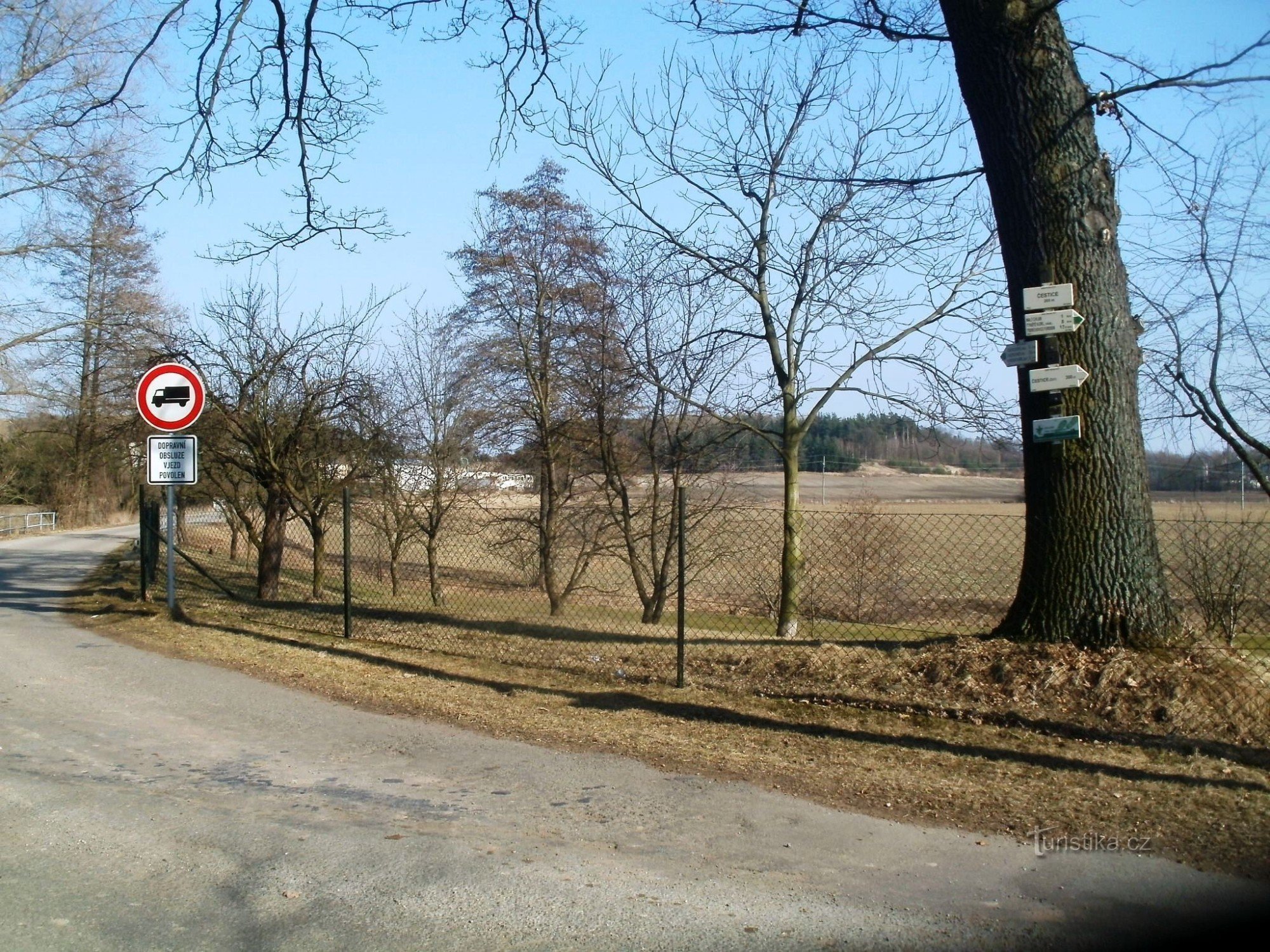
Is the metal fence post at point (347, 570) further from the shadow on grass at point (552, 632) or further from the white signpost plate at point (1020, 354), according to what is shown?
the white signpost plate at point (1020, 354)

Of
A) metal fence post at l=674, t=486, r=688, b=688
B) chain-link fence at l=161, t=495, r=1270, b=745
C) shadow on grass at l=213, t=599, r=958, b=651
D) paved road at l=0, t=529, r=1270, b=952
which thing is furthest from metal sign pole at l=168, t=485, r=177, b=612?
metal fence post at l=674, t=486, r=688, b=688

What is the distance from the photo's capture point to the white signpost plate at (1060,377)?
21.6ft

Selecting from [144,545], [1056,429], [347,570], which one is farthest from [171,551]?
[1056,429]

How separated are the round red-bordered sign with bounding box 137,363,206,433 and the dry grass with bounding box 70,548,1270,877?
10.6 ft

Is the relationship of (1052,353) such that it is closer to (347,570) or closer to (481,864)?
(481,864)

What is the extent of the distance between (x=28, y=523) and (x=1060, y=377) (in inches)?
1613

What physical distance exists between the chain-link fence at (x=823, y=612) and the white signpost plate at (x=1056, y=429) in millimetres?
618

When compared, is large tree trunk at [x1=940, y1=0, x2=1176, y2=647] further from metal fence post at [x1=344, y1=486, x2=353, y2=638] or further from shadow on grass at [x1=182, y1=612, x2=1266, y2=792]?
metal fence post at [x1=344, y1=486, x2=353, y2=638]

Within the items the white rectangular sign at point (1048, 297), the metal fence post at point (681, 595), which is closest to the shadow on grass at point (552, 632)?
the metal fence post at point (681, 595)

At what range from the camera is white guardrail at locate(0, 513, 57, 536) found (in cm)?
3631

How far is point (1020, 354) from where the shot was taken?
672 cm

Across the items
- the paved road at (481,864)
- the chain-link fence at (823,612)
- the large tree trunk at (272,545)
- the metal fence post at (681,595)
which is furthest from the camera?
the large tree trunk at (272,545)

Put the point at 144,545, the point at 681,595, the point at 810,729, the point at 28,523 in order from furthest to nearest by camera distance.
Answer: the point at 28,523 < the point at 144,545 < the point at 681,595 < the point at 810,729

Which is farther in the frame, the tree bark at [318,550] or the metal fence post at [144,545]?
Result: the tree bark at [318,550]
